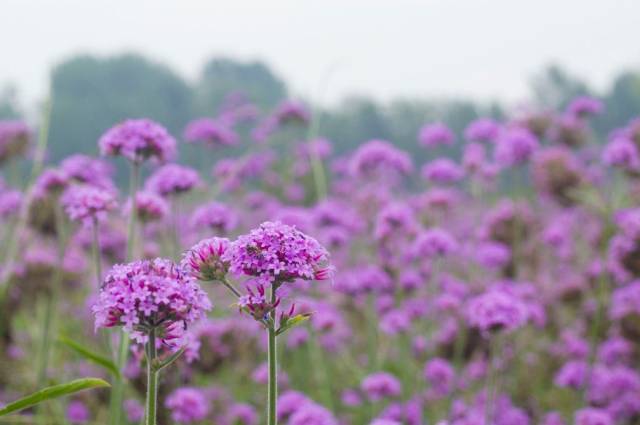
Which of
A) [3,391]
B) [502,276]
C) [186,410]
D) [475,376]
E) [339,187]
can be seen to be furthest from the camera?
[339,187]

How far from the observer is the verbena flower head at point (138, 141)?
103 inches

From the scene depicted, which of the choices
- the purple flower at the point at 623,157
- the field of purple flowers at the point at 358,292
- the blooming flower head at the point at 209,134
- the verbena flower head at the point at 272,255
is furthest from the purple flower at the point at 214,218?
the blooming flower head at the point at 209,134

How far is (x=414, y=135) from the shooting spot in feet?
122

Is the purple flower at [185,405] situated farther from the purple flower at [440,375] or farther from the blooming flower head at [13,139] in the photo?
the blooming flower head at [13,139]

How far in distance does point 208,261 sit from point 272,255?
0.63 ft

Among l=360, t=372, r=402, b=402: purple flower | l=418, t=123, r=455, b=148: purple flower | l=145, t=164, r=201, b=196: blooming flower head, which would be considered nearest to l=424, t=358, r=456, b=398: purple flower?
l=360, t=372, r=402, b=402: purple flower

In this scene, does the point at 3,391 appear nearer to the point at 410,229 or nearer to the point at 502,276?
the point at 410,229

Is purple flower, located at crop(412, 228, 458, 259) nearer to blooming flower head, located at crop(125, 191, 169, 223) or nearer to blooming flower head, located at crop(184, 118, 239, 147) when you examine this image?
blooming flower head, located at crop(125, 191, 169, 223)

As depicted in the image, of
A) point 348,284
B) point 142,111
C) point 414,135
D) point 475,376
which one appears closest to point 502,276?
point 475,376

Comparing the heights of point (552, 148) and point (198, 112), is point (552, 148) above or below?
below

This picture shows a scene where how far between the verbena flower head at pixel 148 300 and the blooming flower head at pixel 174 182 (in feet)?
6.25

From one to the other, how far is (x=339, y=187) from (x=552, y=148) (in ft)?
12.4

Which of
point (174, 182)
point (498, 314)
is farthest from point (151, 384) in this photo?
point (174, 182)

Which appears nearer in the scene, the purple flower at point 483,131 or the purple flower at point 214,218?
the purple flower at point 214,218
